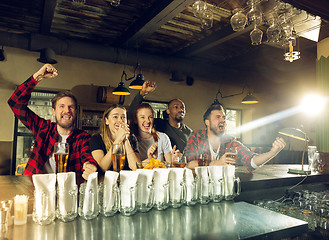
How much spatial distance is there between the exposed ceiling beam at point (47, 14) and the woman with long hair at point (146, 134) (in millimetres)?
1917

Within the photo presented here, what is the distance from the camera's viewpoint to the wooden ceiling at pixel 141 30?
359 cm

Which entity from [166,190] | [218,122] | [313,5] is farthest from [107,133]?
[313,5]

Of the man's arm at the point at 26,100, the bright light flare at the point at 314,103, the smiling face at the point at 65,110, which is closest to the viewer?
the man's arm at the point at 26,100

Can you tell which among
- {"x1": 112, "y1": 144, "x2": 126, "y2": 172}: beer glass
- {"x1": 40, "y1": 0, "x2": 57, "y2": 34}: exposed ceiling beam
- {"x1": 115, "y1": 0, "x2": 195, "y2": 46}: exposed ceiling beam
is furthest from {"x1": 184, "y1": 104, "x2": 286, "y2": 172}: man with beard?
{"x1": 40, "y1": 0, "x2": 57, "y2": 34}: exposed ceiling beam

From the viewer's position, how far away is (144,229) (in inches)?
40.9

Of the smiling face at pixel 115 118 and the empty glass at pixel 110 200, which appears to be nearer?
the empty glass at pixel 110 200

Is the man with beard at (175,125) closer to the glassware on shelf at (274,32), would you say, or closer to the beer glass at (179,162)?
the glassware on shelf at (274,32)

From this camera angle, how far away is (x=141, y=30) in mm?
4168

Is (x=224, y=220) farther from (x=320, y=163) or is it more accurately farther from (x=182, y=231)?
(x=320, y=163)

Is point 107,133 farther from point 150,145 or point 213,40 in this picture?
point 213,40

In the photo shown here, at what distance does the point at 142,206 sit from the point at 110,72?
4928 millimetres

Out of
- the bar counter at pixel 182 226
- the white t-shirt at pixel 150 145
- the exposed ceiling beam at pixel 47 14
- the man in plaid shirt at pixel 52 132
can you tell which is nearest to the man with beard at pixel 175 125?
the white t-shirt at pixel 150 145

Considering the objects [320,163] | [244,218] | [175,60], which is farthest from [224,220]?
[175,60]

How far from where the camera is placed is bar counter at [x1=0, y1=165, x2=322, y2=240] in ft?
3.19
